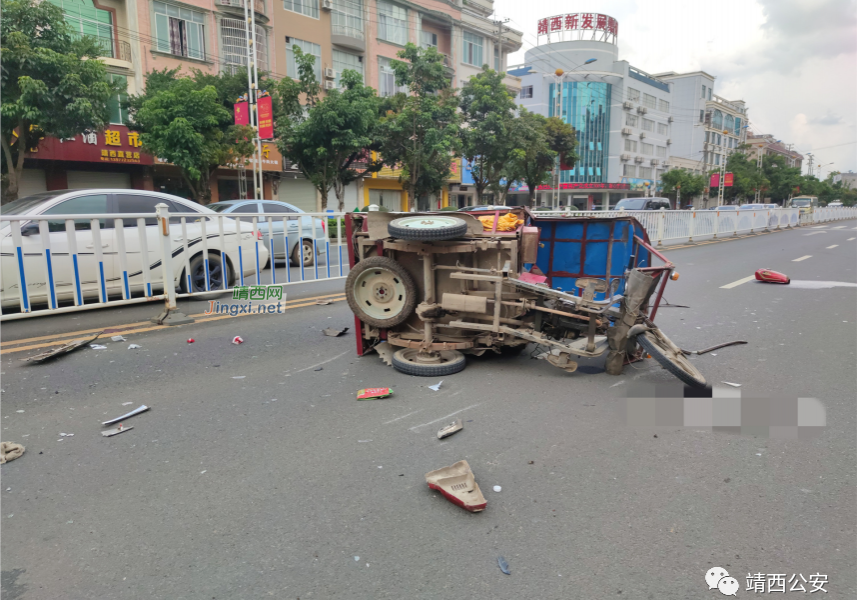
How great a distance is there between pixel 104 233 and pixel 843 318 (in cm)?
965

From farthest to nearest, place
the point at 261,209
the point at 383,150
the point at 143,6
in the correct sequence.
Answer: the point at 383,150 → the point at 143,6 → the point at 261,209

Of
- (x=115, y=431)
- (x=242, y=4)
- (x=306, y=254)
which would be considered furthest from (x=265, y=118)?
(x=115, y=431)

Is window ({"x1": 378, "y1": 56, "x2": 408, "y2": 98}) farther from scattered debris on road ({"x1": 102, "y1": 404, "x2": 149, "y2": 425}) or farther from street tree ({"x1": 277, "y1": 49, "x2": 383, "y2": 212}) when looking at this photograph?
scattered debris on road ({"x1": 102, "y1": 404, "x2": 149, "y2": 425})

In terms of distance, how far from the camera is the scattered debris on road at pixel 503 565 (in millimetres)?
2283

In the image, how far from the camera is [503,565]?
232 centimetres

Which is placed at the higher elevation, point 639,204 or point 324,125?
point 324,125

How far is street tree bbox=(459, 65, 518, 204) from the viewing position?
28.3 metres

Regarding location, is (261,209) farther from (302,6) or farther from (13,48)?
(302,6)

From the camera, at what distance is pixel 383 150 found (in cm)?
2612

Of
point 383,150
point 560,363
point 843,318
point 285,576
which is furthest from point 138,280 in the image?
point 383,150

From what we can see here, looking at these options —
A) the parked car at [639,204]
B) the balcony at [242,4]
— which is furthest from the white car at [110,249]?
the balcony at [242,4]

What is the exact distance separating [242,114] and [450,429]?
20.3 m

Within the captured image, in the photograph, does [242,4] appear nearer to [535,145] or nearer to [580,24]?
[535,145]

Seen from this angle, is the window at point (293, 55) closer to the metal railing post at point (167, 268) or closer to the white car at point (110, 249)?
the white car at point (110, 249)
